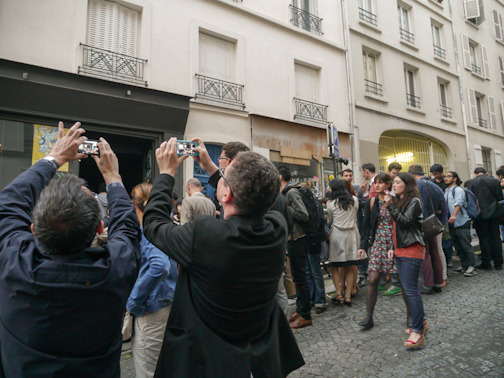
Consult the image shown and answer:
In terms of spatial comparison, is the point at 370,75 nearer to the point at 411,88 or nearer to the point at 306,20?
the point at 411,88

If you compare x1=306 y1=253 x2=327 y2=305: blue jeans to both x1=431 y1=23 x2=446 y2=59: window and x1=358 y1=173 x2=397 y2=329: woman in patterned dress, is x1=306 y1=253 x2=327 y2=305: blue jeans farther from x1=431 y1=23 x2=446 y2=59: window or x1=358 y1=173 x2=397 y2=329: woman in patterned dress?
x1=431 y1=23 x2=446 y2=59: window

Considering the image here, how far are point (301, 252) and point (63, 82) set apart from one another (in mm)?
5919

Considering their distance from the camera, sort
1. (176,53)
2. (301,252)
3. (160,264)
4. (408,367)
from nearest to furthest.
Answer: (160,264)
(408,367)
(301,252)
(176,53)

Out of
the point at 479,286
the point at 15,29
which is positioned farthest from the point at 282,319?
the point at 15,29

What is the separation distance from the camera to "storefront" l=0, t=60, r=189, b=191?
253 inches

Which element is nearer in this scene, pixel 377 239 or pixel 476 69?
pixel 377 239

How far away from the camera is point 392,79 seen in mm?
13117

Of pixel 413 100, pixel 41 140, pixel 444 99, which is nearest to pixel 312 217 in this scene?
pixel 41 140

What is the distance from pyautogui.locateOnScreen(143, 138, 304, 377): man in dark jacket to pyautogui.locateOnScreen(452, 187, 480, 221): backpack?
638 cm

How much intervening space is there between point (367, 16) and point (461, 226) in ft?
32.7

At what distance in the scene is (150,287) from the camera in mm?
2320

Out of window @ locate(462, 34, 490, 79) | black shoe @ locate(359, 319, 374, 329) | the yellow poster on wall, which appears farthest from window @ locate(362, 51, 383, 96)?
the yellow poster on wall

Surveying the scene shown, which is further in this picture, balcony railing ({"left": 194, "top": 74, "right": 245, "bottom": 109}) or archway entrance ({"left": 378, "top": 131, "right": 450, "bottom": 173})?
archway entrance ({"left": 378, "top": 131, "right": 450, "bottom": 173})

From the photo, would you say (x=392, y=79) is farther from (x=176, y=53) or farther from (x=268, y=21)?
(x=176, y=53)
